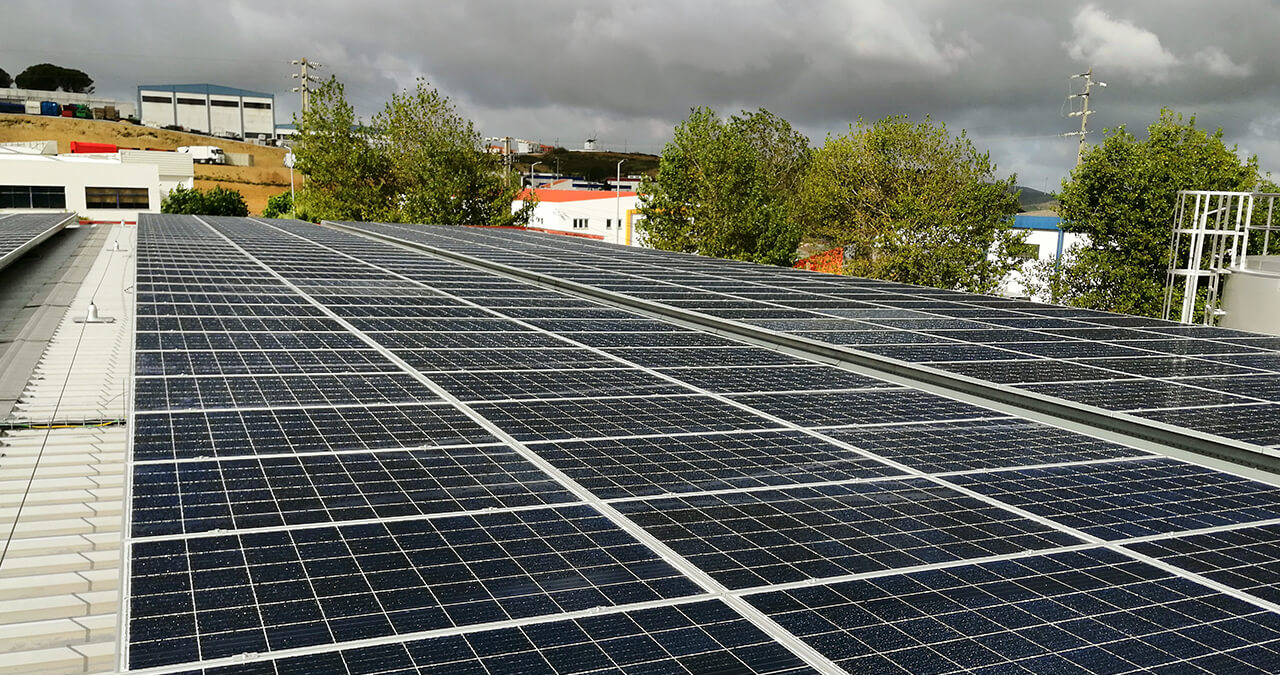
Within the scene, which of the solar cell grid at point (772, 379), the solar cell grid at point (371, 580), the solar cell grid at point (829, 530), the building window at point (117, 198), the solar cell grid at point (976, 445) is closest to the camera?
the solar cell grid at point (371, 580)

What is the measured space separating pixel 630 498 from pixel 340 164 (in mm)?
89966

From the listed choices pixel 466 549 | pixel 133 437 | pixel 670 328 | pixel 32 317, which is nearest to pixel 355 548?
pixel 466 549

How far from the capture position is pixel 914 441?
833cm

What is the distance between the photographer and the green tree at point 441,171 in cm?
8088

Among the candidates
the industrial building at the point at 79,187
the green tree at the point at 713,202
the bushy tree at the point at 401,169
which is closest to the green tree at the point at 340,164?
the bushy tree at the point at 401,169

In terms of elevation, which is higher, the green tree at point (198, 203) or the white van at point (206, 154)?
the white van at point (206, 154)

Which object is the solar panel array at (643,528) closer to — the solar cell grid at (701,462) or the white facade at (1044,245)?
the solar cell grid at (701,462)

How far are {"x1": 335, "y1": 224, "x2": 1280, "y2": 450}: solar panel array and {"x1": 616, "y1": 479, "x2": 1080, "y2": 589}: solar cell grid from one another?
3688 millimetres

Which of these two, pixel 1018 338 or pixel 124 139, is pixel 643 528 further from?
pixel 124 139

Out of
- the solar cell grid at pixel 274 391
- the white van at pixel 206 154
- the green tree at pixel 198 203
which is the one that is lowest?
the solar cell grid at pixel 274 391

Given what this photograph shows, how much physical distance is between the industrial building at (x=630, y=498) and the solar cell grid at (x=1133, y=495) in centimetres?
4

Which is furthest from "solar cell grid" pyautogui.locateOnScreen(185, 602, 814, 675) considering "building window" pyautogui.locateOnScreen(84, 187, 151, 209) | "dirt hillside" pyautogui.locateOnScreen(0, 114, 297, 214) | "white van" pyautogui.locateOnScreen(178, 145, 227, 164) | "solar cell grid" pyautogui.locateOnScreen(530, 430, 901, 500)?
"white van" pyautogui.locateOnScreen(178, 145, 227, 164)

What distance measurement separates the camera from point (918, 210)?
61062 millimetres

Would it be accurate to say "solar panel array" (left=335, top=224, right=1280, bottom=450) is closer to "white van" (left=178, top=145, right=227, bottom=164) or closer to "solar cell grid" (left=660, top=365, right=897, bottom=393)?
"solar cell grid" (left=660, top=365, right=897, bottom=393)
